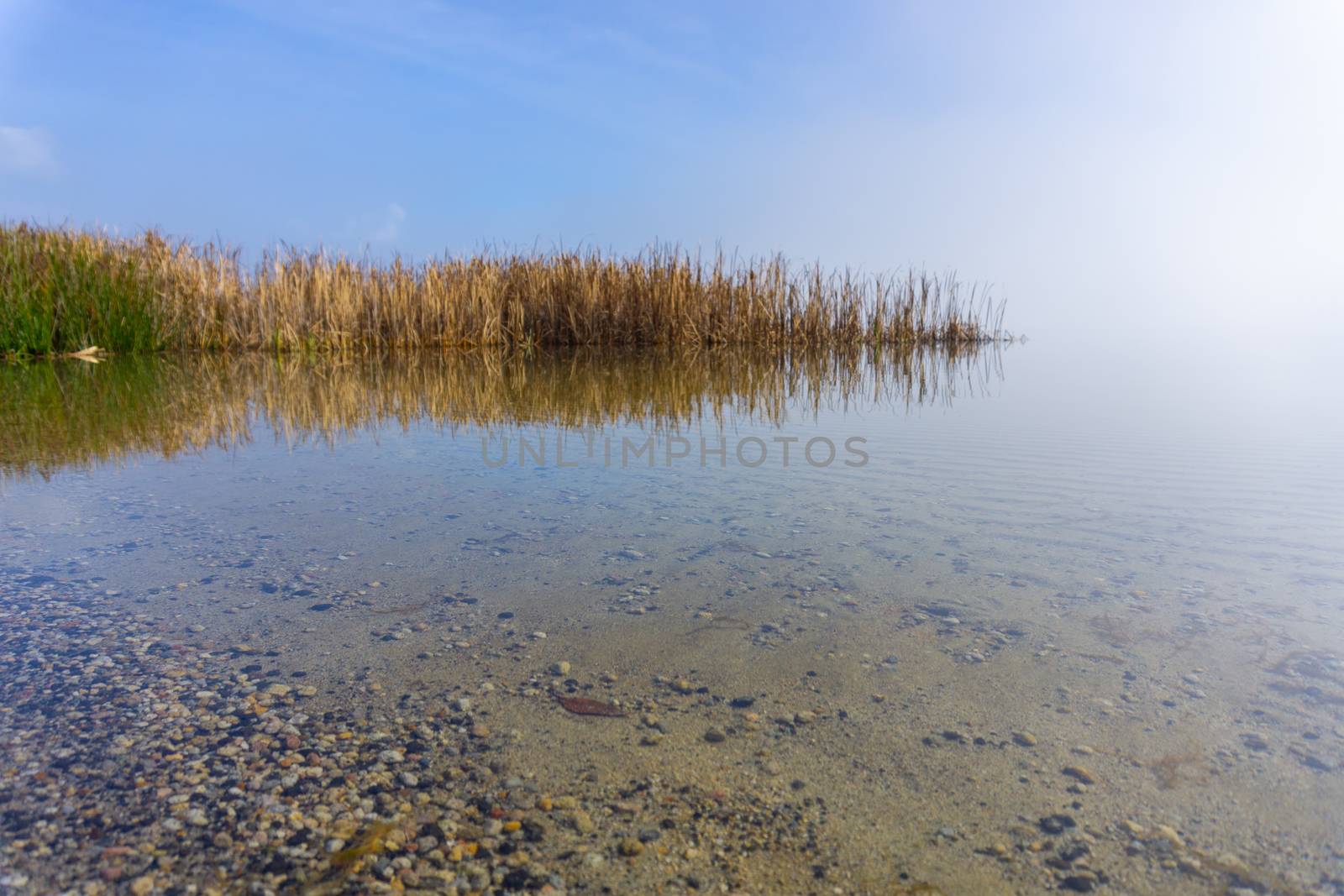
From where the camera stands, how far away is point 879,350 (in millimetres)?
10250

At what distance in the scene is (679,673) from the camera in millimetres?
1226

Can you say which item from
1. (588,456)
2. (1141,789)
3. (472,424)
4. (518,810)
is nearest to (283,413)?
(472,424)

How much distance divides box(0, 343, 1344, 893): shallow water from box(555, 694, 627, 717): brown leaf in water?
0.05 feet

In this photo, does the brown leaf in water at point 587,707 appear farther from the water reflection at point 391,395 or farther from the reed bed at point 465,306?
the reed bed at point 465,306

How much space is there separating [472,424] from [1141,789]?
10.3ft

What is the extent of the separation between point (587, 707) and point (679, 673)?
0.54ft

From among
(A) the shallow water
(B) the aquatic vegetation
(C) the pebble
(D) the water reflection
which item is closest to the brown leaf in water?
(A) the shallow water

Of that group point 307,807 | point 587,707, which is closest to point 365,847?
point 307,807

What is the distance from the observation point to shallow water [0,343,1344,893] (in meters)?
0.85

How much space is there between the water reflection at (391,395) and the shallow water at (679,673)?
643mm

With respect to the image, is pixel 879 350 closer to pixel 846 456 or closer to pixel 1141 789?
pixel 846 456

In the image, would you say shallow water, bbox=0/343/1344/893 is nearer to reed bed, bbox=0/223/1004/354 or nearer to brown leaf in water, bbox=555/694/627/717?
brown leaf in water, bbox=555/694/627/717

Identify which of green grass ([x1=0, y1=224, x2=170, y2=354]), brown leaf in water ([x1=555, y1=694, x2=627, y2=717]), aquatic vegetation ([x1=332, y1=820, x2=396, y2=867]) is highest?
green grass ([x1=0, y1=224, x2=170, y2=354])

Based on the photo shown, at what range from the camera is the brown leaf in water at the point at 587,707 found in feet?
3.65
